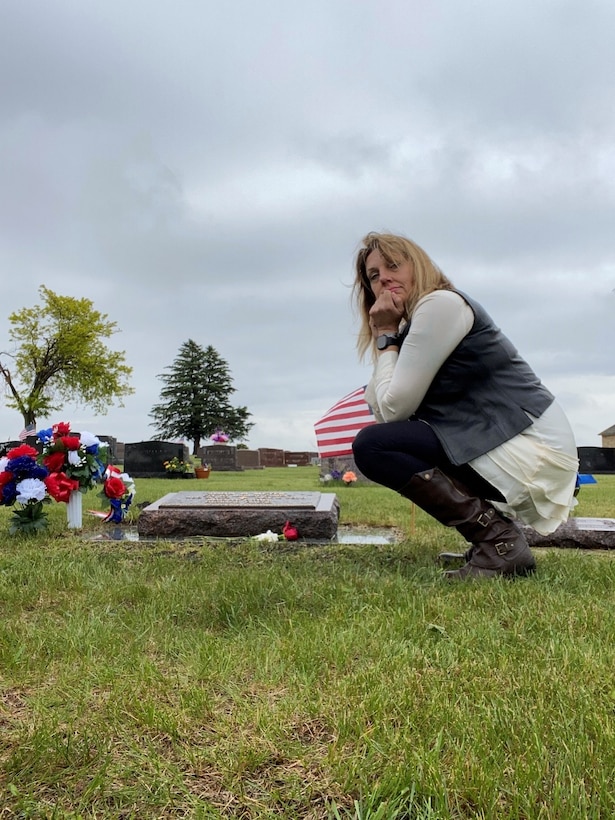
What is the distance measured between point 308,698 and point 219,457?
2199 centimetres

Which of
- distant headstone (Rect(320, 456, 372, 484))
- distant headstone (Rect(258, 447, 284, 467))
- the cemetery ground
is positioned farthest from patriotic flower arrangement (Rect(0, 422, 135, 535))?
distant headstone (Rect(258, 447, 284, 467))

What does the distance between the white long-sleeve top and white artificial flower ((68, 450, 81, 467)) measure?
297 centimetres

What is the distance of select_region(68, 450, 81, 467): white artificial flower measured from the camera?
5.11 metres

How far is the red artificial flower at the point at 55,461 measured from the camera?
5141 mm

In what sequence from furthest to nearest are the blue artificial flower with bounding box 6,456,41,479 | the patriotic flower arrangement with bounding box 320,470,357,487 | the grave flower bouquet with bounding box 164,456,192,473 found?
the grave flower bouquet with bounding box 164,456,192,473
the patriotic flower arrangement with bounding box 320,470,357,487
the blue artificial flower with bounding box 6,456,41,479

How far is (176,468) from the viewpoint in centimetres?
1670

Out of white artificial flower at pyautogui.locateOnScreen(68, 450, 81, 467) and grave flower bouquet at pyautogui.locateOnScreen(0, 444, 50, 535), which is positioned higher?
white artificial flower at pyautogui.locateOnScreen(68, 450, 81, 467)

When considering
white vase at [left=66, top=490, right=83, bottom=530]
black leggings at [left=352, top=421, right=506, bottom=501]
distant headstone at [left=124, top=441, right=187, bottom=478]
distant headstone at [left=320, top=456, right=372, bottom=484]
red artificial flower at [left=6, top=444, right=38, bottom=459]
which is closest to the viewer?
black leggings at [left=352, top=421, right=506, bottom=501]

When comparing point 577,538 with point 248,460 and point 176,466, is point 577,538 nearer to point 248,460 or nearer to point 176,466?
point 176,466

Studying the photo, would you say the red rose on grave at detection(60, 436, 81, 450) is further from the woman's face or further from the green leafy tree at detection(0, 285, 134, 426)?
the green leafy tree at detection(0, 285, 134, 426)

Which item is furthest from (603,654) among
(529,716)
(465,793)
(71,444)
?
(71,444)

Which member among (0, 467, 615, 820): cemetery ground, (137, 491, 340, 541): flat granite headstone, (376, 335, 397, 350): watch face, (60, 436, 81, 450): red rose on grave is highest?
(376, 335, 397, 350): watch face

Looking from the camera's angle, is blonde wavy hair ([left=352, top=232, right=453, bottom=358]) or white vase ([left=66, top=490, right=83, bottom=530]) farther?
white vase ([left=66, top=490, right=83, bottom=530])

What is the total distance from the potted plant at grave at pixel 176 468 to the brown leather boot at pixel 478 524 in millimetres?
14097
